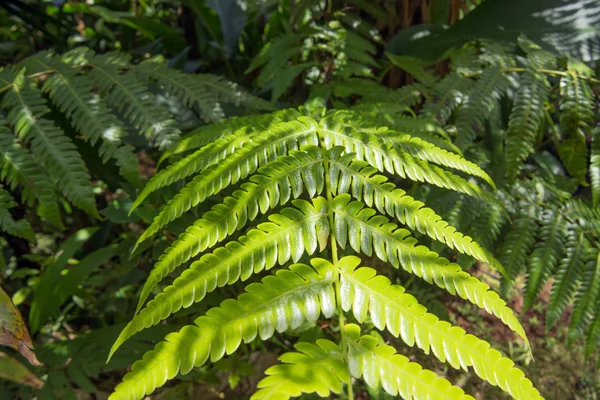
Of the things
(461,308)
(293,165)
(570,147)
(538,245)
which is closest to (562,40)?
(570,147)

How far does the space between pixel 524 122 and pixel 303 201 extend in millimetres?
790

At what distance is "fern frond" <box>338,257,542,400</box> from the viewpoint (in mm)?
562

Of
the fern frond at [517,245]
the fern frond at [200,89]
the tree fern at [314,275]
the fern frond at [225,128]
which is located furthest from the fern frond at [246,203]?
the fern frond at [517,245]

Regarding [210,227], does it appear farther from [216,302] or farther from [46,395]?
[46,395]

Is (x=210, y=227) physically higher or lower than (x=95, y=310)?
higher

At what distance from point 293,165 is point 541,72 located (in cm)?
91

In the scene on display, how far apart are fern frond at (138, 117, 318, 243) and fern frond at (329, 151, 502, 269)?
12 cm

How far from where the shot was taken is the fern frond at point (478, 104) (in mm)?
1244

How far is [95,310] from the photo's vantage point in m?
1.76

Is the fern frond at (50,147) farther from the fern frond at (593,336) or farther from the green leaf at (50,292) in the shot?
the fern frond at (593,336)

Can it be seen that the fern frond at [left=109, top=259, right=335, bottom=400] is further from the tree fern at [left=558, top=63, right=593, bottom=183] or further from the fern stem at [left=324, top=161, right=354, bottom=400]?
the tree fern at [left=558, top=63, right=593, bottom=183]

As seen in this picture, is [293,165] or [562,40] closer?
[293,165]

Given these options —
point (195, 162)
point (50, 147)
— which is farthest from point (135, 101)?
point (195, 162)

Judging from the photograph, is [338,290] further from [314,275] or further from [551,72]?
[551,72]
